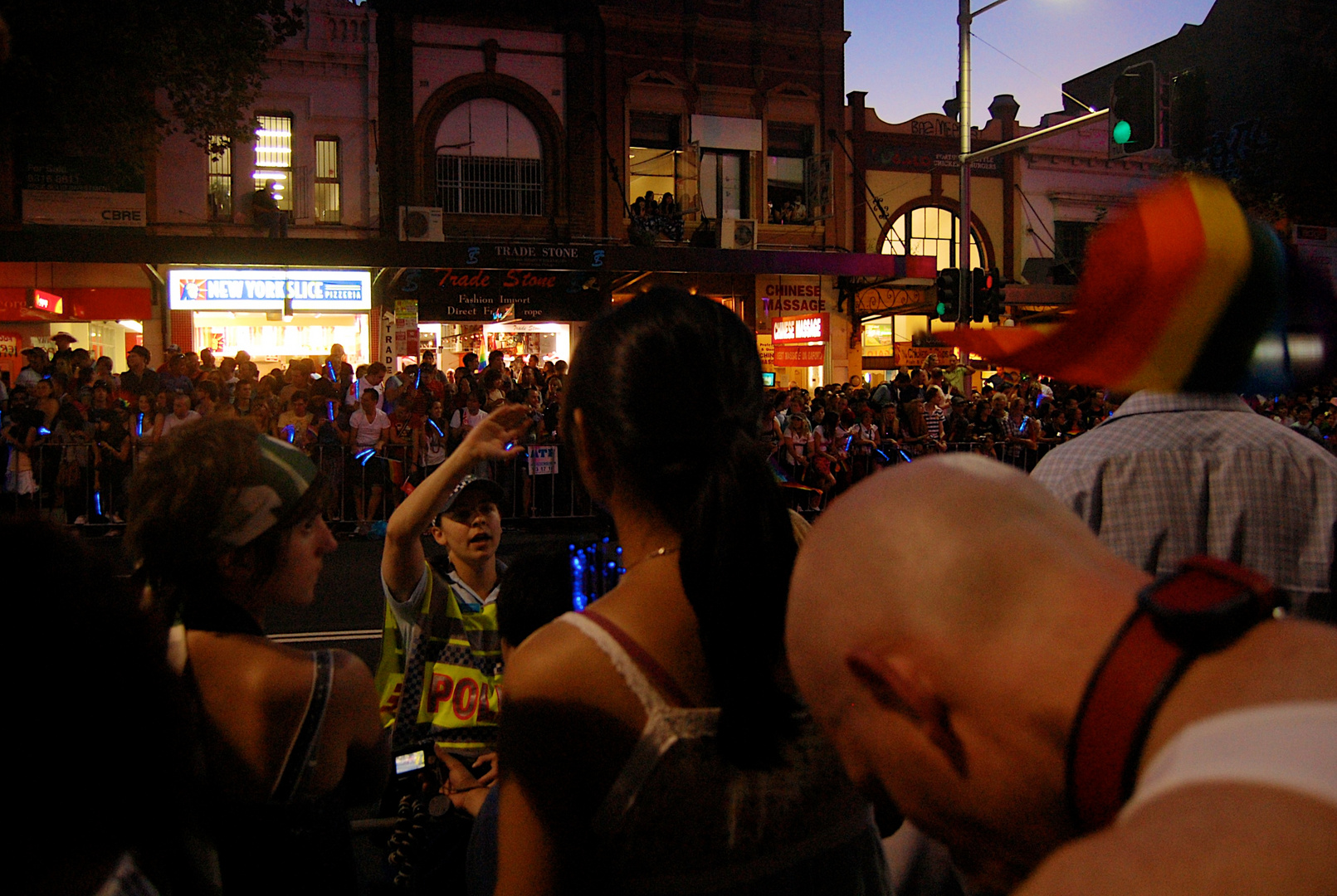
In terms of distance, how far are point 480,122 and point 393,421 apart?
11227mm

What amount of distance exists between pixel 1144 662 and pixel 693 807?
836 millimetres

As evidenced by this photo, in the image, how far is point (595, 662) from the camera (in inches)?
53.5

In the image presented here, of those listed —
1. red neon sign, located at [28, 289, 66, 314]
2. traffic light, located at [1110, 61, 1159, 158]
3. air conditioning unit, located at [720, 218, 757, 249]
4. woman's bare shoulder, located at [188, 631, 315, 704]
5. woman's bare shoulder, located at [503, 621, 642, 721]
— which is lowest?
woman's bare shoulder, located at [188, 631, 315, 704]

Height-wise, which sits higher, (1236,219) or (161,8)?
(161,8)

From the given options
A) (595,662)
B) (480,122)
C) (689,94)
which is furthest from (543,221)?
(595,662)

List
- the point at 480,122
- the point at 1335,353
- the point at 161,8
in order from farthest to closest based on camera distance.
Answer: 1. the point at 480,122
2. the point at 161,8
3. the point at 1335,353

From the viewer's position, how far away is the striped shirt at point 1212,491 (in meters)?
2.01

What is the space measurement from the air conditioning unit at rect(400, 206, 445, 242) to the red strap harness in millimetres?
20632

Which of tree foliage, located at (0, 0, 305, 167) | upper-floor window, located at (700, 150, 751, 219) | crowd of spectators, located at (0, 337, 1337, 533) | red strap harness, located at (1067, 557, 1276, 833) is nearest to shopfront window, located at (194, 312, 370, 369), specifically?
crowd of spectators, located at (0, 337, 1337, 533)

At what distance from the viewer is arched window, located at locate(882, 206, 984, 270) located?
2644 centimetres

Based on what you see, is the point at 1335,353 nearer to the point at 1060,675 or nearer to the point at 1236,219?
the point at 1236,219

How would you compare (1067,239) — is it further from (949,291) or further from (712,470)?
(712,470)

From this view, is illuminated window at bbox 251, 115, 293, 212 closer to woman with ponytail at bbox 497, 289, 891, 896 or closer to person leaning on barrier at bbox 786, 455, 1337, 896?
woman with ponytail at bbox 497, 289, 891, 896

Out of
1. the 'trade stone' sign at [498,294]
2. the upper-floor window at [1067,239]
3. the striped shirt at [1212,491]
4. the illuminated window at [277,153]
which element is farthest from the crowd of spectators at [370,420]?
the upper-floor window at [1067,239]
